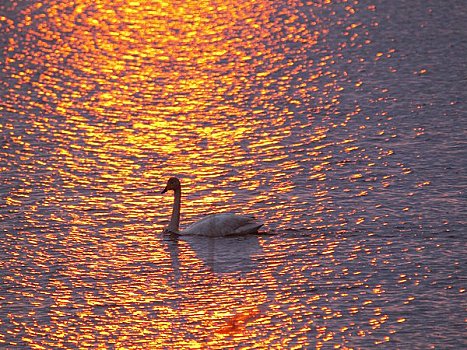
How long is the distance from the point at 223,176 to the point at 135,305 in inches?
283

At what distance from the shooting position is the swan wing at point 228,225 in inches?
925

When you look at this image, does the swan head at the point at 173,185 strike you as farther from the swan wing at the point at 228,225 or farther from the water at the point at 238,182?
the swan wing at the point at 228,225

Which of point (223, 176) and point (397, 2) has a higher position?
point (397, 2)

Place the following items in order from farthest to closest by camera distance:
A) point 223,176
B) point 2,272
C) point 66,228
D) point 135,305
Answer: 1. point 223,176
2. point 66,228
3. point 2,272
4. point 135,305

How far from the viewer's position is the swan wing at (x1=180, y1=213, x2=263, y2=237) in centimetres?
2348

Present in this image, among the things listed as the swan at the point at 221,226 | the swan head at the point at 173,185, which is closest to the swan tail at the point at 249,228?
the swan at the point at 221,226

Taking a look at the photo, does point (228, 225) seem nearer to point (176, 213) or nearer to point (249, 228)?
point (249, 228)

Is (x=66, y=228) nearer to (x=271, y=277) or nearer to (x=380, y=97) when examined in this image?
(x=271, y=277)

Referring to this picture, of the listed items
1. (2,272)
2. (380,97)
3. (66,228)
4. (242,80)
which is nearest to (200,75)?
(242,80)

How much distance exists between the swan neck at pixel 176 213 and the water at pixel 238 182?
44 centimetres

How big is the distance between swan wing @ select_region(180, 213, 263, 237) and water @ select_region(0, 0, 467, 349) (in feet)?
0.63

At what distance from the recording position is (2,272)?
22.0m

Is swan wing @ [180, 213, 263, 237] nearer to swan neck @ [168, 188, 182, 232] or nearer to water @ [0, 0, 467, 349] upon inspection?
water @ [0, 0, 467, 349]

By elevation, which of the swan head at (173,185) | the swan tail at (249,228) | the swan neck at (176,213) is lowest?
the swan tail at (249,228)
